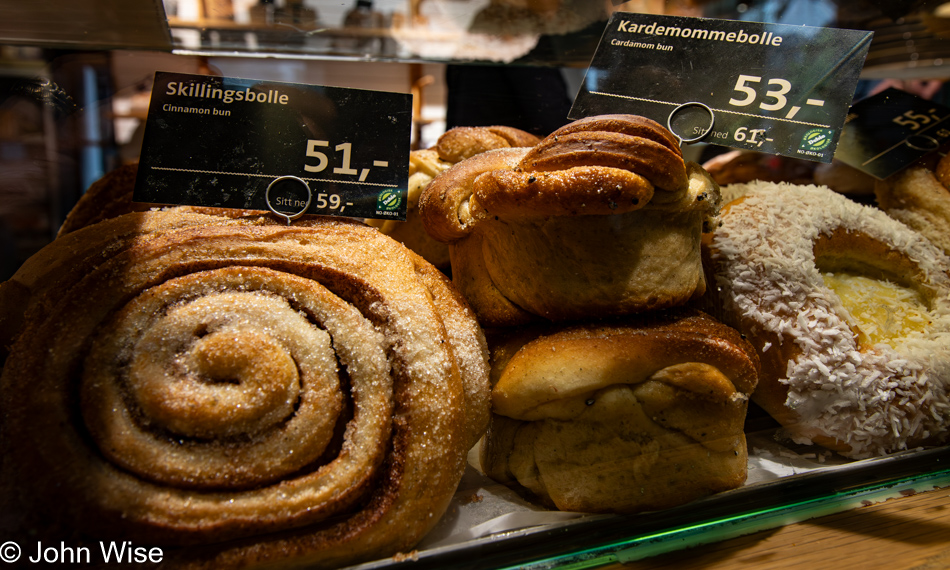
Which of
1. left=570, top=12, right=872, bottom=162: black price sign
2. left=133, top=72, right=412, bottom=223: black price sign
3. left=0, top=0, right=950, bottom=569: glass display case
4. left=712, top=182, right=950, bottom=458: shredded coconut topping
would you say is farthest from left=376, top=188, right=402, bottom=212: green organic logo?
left=712, top=182, right=950, bottom=458: shredded coconut topping

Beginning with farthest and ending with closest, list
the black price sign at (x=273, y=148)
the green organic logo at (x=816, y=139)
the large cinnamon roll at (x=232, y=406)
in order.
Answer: the green organic logo at (x=816, y=139) < the black price sign at (x=273, y=148) < the large cinnamon roll at (x=232, y=406)

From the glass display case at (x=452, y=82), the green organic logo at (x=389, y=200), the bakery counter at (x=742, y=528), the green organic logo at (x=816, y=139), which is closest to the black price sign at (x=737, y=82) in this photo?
the green organic logo at (x=816, y=139)

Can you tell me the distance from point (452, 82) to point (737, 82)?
27.7 inches

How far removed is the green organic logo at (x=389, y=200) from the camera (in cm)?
102

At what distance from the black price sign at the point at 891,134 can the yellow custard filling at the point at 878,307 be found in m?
0.36

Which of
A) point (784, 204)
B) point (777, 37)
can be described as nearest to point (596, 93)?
point (777, 37)

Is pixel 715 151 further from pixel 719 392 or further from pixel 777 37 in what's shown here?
pixel 719 392

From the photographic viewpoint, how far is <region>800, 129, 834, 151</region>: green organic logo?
110 centimetres

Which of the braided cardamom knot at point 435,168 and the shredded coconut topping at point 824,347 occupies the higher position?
the braided cardamom knot at point 435,168

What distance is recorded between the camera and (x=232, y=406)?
0.73m

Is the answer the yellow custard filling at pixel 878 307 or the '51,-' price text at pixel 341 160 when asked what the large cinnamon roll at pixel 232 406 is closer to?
the '51,-' price text at pixel 341 160

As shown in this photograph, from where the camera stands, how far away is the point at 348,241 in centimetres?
94

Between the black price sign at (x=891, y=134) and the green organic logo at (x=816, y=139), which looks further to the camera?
the black price sign at (x=891, y=134)

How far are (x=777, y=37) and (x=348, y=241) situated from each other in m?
0.98
